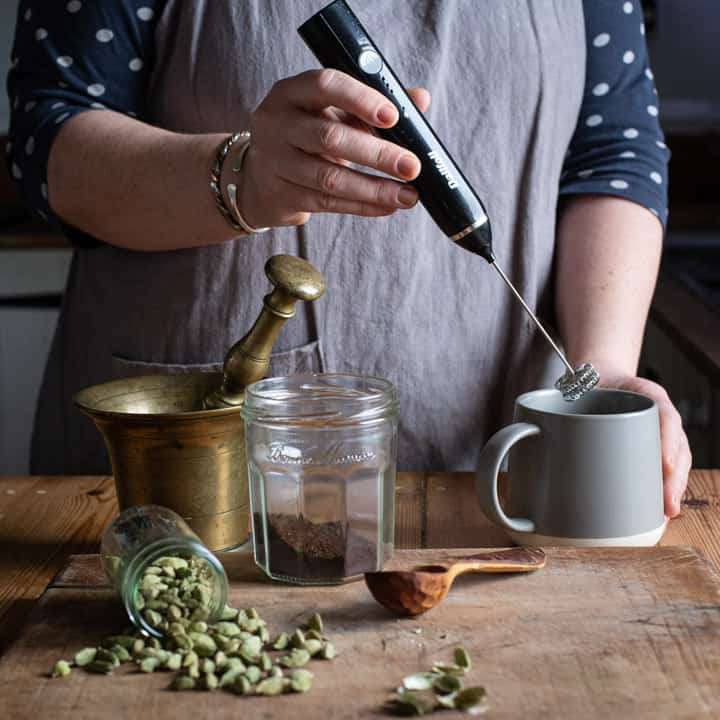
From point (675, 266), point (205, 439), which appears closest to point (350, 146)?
point (205, 439)

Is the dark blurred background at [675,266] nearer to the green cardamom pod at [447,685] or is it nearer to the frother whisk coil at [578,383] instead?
the frother whisk coil at [578,383]

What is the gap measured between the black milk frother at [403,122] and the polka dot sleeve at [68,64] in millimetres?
368

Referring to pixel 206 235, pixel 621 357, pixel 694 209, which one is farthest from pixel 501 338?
pixel 694 209

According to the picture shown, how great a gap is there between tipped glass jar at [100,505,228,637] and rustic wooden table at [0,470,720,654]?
12 cm

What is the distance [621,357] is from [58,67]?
66 centimetres

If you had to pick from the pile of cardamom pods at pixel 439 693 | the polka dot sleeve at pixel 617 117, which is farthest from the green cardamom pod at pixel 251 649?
the polka dot sleeve at pixel 617 117

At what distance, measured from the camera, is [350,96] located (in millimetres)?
841

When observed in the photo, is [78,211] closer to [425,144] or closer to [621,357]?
[425,144]

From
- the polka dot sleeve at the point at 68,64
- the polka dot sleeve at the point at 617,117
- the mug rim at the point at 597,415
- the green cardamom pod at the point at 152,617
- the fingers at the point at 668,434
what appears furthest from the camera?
the polka dot sleeve at the point at 617,117

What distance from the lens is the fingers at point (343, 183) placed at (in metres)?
0.90

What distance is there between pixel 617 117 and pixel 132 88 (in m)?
0.55

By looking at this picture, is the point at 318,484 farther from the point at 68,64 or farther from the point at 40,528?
the point at 68,64

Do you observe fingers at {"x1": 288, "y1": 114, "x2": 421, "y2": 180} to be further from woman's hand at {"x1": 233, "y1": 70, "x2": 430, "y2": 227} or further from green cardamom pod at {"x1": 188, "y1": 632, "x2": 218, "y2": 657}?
green cardamom pod at {"x1": 188, "y1": 632, "x2": 218, "y2": 657}

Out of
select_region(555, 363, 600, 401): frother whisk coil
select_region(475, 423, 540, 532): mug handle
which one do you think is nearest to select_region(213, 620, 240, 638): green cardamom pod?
select_region(475, 423, 540, 532): mug handle
